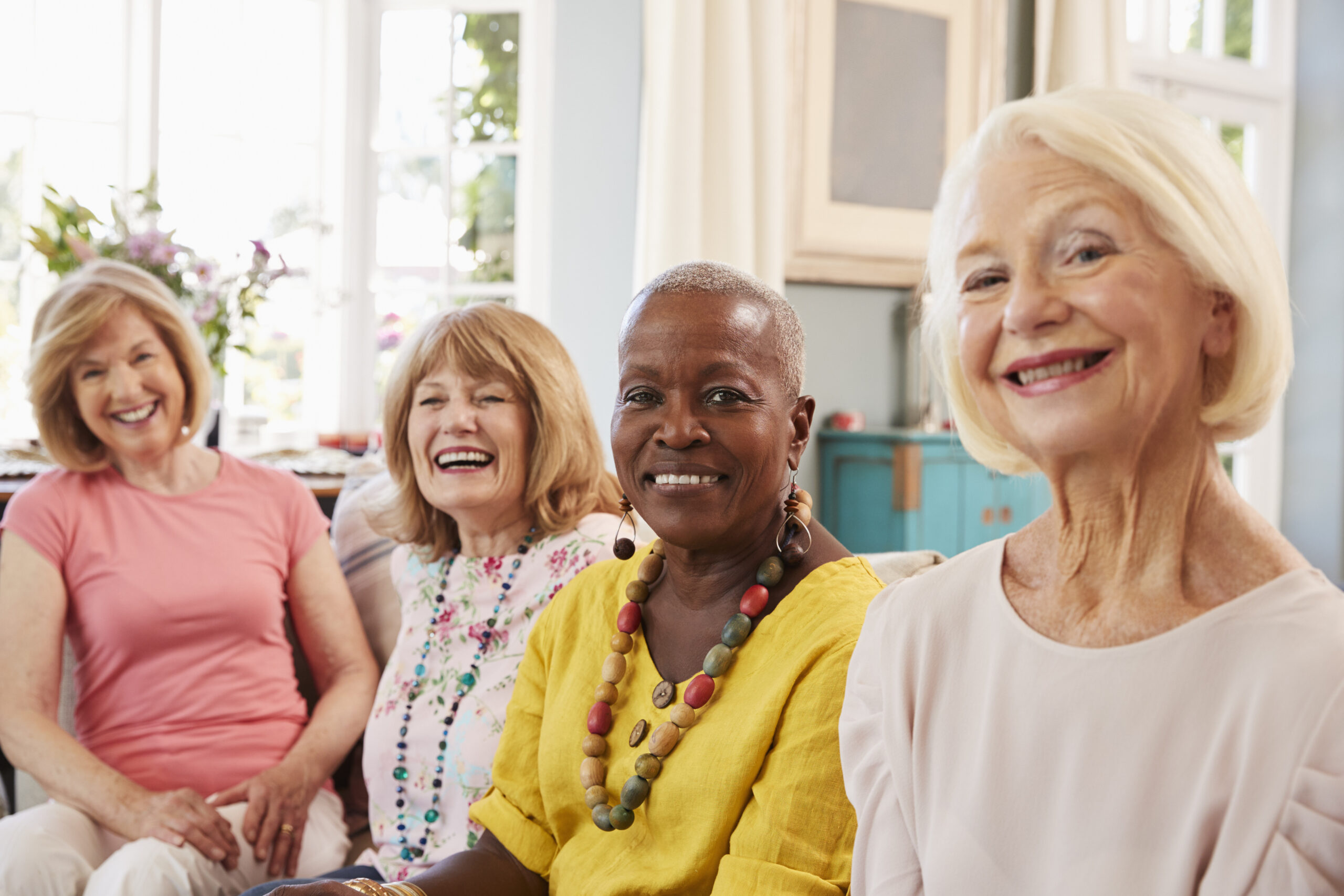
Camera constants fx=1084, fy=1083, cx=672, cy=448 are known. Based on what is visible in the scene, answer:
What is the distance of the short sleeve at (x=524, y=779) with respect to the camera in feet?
4.13

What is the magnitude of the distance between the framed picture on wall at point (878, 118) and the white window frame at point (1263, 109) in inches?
56.7

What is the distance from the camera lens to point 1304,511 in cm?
524

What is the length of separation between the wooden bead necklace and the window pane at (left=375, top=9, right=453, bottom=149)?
348 centimetres

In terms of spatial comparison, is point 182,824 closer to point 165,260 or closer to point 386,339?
point 165,260

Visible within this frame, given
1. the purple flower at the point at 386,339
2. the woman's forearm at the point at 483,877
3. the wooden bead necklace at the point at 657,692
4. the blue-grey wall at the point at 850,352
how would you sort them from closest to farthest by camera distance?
the wooden bead necklace at the point at 657,692 → the woman's forearm at the point at 483,877 → the blue-grey wall at the point at 850,352 → the purple flower at the point at 386,339

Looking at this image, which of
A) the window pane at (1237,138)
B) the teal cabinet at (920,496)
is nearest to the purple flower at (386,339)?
the teal cabinet at (920,496)

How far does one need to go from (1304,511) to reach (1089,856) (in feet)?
17.3

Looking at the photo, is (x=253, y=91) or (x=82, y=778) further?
(x=253, y=91)

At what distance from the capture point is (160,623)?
185cm

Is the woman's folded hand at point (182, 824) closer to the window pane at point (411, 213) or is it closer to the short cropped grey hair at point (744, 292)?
the short cropped grey hair at point (744, 292)

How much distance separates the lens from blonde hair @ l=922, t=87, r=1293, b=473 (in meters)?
0.74

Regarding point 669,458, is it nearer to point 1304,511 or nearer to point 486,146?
point 486,146

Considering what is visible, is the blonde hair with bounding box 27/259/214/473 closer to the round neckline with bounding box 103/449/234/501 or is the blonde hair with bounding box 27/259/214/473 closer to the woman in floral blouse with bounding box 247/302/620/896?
the round neckline with bounding box 103/449/234/501

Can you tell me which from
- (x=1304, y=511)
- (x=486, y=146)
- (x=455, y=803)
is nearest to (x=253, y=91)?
(x=486, y=146)
